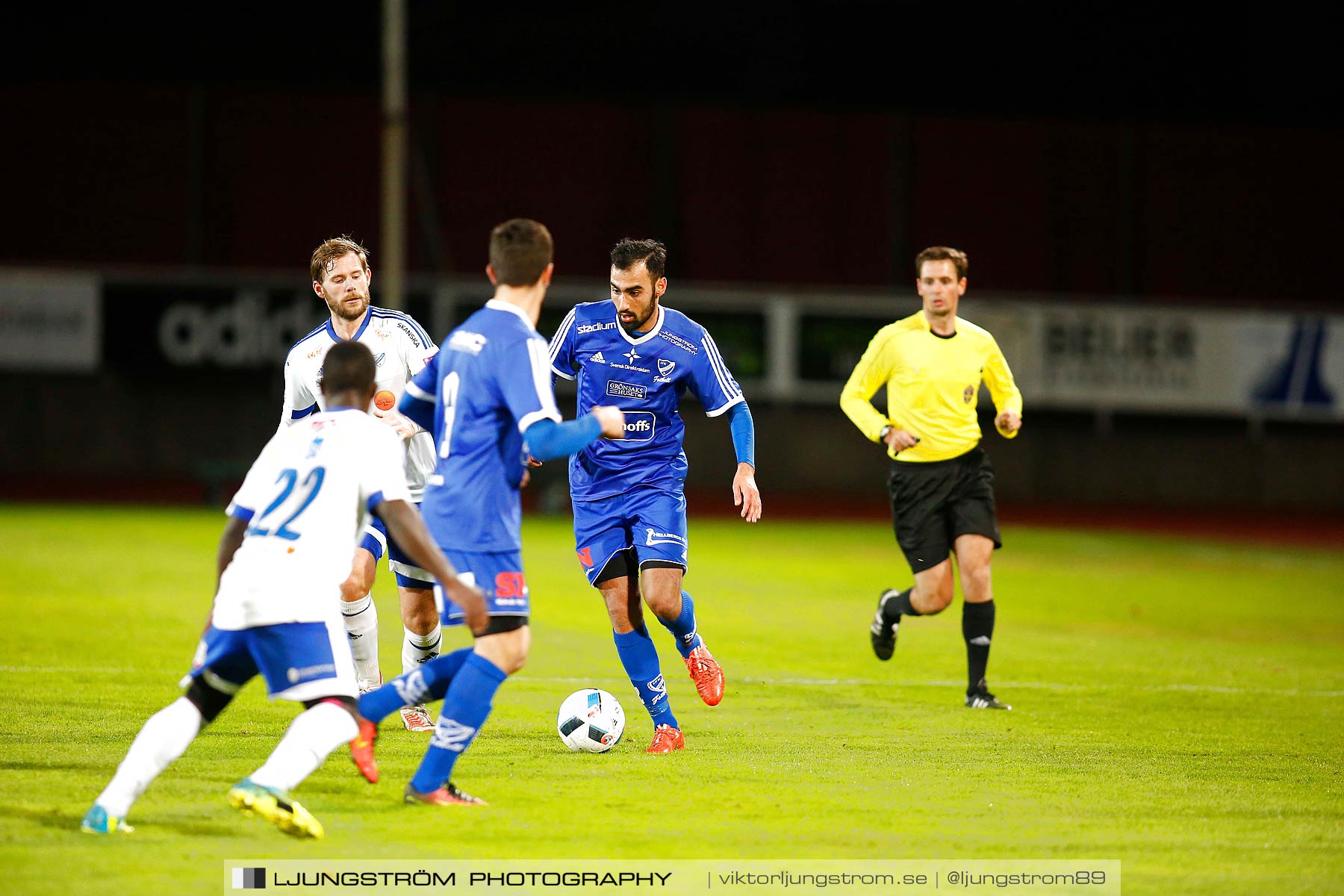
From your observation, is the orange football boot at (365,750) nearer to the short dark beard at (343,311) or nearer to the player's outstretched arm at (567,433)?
the player's outstretched arm at (567,433)

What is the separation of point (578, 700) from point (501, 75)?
1043 inches

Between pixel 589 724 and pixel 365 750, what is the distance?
4.30 feet

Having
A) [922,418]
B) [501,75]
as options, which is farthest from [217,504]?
[922,418]

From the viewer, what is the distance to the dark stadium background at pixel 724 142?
3025 cm

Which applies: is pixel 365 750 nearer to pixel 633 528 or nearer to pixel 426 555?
pixel 426 555

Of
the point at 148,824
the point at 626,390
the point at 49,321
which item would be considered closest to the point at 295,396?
the point at 626,390

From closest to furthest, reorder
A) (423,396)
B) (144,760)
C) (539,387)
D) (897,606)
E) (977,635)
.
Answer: (144,760) → (539,387) → (423,396) → (977,635) → (897,606)

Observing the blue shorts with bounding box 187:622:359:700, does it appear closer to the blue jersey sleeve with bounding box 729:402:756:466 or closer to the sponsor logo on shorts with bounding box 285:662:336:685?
the sponsor logo on shorts with bounding box 285:662:336:685

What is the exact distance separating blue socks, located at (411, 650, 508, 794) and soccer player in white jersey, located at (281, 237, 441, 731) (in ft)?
5.47

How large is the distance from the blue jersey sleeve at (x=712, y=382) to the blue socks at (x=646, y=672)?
1.12 m

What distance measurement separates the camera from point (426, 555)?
15.5 feet

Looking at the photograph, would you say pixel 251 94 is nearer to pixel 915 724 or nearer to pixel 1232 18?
pixel 1232 18

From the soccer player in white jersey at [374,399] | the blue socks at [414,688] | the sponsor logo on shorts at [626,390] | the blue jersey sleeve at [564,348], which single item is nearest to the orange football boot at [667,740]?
the soccer player in white jersey at [374,399]

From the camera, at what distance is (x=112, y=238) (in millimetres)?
30422
